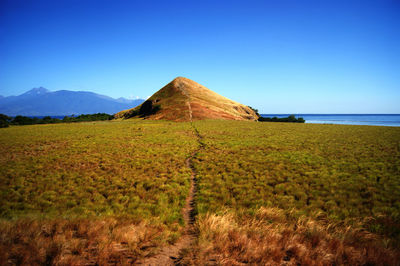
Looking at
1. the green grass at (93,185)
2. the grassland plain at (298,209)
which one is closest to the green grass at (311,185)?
the grassland plain at (298,209)

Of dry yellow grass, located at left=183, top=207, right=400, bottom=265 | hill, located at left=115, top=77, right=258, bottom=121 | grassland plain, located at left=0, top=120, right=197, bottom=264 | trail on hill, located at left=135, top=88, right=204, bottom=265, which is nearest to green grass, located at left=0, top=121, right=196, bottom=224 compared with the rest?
grassland plain, located at left=0, top=120, right=197, bottom=264

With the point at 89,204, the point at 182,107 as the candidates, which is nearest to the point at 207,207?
the point at 89,204

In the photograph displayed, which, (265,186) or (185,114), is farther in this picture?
(185,114)

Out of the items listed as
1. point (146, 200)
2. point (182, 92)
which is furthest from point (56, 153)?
point (182, 92)

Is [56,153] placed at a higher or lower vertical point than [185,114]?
lower

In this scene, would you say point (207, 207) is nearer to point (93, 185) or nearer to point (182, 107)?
point (93, 185)

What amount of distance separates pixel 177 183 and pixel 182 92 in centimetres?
9168

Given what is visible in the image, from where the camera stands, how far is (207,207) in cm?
769

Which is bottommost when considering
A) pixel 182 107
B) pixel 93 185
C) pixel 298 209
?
pixel 298 209

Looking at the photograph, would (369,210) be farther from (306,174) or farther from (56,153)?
(56,153)

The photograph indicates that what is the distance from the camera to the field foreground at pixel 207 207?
4.40 meters

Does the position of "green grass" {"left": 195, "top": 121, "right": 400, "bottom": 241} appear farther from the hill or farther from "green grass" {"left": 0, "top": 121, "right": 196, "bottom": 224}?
the hill

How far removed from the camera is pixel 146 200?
8234mm

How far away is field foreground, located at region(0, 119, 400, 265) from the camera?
4.40m
